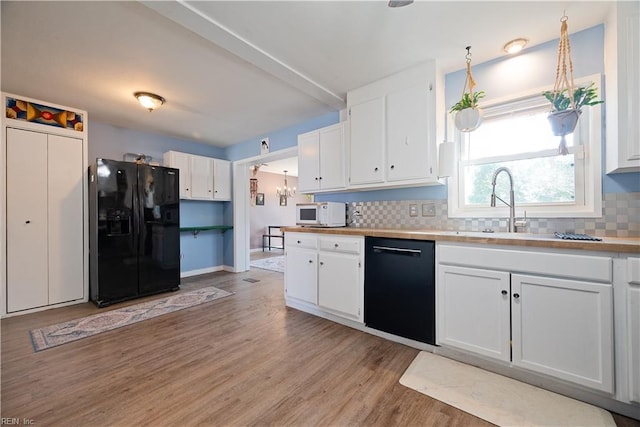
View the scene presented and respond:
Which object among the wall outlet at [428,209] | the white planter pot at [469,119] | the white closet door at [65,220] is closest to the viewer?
the white planter pot at [469,119]

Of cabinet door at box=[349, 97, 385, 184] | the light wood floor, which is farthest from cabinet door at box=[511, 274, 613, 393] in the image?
cabinet door at box=[349, 97, 385, 184]

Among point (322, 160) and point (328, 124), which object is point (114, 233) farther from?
point (328, 124)

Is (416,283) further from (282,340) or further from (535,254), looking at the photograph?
(282,340)

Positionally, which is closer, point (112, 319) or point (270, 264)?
point (112, 319)

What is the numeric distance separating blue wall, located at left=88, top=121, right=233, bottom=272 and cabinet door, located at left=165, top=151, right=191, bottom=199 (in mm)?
345

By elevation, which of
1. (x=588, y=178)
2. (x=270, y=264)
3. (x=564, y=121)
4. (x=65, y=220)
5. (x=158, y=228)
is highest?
(x=564, y=121)

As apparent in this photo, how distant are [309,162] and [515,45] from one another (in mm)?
2181

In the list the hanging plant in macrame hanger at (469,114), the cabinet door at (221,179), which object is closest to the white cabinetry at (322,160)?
the hanging plant in macrame hanger at (469,114)

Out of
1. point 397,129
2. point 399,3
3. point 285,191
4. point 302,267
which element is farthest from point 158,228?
point 285,191

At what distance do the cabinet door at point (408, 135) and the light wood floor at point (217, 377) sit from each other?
1542mm

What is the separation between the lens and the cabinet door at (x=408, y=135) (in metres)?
2.27

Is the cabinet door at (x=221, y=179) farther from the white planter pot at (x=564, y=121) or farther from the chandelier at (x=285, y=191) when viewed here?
the white planter pot at (x=564, y=121)

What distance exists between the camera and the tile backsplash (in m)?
1.72

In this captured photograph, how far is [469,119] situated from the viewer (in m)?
1.93
